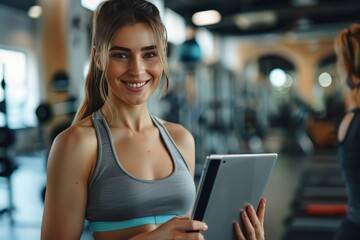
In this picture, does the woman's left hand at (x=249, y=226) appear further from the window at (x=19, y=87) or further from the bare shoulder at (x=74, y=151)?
the window at (x=19, y=87)

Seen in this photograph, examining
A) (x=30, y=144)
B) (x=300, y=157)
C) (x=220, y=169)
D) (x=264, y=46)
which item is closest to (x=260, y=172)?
(x=220, y=169)

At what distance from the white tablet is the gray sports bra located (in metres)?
0.11

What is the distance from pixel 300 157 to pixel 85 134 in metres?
7.52

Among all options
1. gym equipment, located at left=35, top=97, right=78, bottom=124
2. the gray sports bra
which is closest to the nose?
the gray sports bra

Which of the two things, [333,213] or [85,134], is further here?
[333,213]

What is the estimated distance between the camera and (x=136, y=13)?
91 centimetres

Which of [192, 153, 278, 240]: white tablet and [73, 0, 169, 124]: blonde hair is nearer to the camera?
[192, 153, 278, 240]: white tablet

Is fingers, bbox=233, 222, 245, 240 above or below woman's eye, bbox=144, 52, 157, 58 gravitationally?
below

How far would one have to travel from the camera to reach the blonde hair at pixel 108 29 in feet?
2.94

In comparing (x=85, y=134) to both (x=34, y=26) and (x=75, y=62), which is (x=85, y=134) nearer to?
(x=75, y=62)

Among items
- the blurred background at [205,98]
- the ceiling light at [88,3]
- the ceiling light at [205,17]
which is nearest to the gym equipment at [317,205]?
the blurred background at [205,98]

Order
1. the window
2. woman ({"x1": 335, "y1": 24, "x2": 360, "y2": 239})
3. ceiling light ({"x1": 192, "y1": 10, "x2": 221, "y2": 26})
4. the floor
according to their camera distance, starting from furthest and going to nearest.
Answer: ceiling light ({"x1": 192, "y1": 10, "x2": 221, "y2": 26})
the window
the floor
woman ({"x1": 335, "y1": 24, "x2": 360, "y2": 239})

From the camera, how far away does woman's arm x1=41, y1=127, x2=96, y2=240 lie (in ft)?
2.73

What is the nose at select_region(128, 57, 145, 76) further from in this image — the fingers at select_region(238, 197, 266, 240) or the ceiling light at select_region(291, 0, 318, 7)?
the ceiling light at select_region(291, 0, 318, 7)
